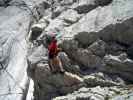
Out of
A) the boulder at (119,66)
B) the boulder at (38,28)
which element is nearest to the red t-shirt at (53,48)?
the boulder at (119,66)

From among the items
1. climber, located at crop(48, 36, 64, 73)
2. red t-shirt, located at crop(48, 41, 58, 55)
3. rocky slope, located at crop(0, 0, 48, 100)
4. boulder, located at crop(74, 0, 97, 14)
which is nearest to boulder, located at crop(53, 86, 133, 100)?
climber, located at crop(48, 36, 64, 73)

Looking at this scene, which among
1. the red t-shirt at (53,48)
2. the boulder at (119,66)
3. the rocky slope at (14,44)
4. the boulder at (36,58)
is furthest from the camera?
the rocky slope at (14,44)

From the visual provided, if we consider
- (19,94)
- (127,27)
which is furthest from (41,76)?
(127,27)

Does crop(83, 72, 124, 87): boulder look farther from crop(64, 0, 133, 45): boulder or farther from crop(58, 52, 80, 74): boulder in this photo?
crop(64, 0, 133, 45): boulder

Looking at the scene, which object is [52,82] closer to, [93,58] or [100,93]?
[93,58]

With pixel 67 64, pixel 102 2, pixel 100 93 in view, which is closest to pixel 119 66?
pixel 100 93

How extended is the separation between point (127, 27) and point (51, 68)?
3.46 metres

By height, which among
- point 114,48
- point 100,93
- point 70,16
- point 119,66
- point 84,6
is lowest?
point 100,93

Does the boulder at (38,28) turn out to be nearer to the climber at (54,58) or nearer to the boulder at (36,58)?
the boulder at (36,58)

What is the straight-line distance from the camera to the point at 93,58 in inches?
523

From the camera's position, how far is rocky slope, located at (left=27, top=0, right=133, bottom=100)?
12695mm

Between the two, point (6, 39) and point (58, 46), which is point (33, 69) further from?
Answer: point (6, 39)

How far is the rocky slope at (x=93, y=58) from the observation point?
500 inches

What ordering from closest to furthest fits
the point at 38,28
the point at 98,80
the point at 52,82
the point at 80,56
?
the point at 98,80 → the point at 80,56 → the point at 52,82 → the point at 38,28
